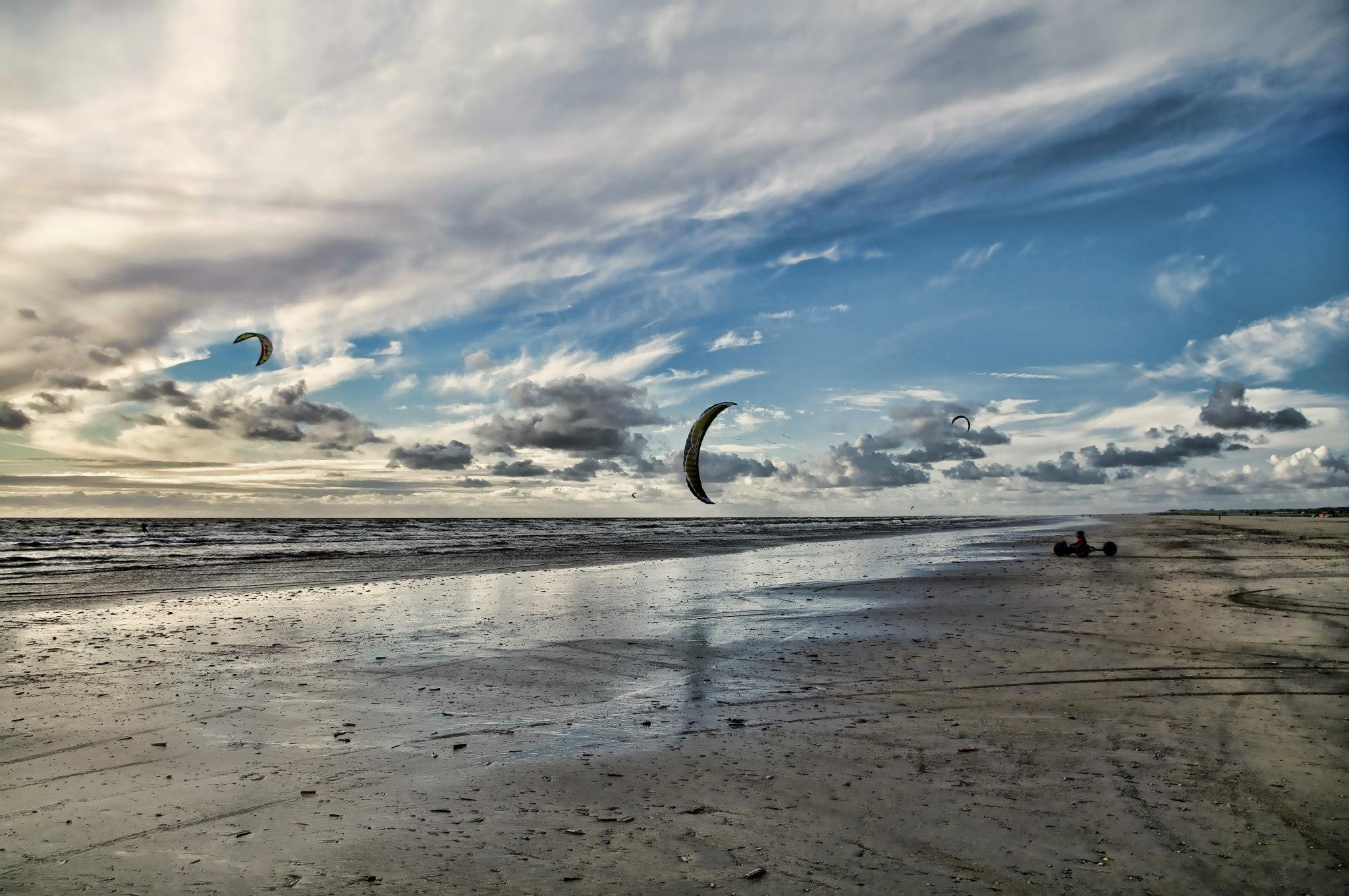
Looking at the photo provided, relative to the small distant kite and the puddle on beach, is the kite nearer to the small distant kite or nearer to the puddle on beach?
the puddle on beach

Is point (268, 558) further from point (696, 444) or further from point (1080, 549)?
point (1080, 549)

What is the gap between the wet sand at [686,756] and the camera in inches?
188

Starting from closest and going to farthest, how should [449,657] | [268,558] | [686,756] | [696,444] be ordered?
1. [686,756]
2. [449,657]
3. [696,444]
4. [268,558]

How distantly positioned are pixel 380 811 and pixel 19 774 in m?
3.50

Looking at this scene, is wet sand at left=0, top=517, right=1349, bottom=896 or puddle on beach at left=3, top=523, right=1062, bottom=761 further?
puddle on beach at left=3, top=523, right=1062, bottom=761

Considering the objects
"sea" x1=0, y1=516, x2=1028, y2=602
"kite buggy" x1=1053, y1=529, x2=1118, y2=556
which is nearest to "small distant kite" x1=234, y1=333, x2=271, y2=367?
"sea" x1=0, y1=516, x2=1028, y2=602

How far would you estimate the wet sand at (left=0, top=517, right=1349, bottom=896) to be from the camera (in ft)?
15.7

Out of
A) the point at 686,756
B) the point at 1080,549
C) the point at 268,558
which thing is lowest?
the point at 686,756

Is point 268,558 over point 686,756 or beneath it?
over

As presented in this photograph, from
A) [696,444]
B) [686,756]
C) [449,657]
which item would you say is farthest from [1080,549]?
[686,756]

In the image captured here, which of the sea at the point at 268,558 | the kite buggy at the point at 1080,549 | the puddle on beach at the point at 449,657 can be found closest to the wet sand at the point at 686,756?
the puddle on beach at the point at 449,657

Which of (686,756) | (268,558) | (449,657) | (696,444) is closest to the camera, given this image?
(686,756)

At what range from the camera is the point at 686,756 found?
672cm

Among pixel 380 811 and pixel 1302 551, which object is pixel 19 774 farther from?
pixel 1302 551
